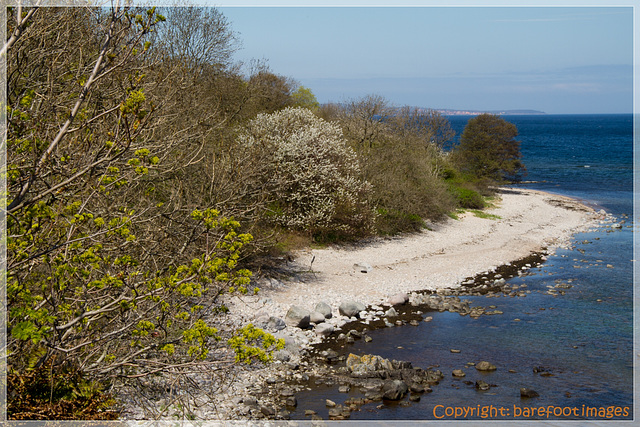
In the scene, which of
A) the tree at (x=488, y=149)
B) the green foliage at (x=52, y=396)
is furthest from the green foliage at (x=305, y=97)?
the green foliage at (x=52, y=396)

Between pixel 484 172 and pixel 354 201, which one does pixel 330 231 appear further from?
pixel 484 172

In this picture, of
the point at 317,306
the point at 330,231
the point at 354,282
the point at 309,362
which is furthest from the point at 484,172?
the point at 309,362

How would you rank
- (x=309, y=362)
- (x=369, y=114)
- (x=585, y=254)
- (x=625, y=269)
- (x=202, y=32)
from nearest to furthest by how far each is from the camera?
(x=309, y=362), (x=625, y=269), (x=585, y=254), (x=202, y=32), (x=369, y=114)

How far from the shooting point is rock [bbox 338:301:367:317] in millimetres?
15086

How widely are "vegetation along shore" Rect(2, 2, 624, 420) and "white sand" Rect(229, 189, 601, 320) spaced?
11 centimetres

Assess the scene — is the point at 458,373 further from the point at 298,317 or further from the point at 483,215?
the point at 483,215

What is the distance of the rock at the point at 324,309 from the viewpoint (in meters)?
14.8

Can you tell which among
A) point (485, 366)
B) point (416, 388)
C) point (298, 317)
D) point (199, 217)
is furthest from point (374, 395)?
point (199, 217)

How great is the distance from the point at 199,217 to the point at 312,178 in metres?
15.5

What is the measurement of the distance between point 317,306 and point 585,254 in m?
14.8

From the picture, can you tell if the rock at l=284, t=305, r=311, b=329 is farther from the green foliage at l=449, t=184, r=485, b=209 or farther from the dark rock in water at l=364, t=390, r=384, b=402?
the green foliage at l=449, t=184, r=485, b=209

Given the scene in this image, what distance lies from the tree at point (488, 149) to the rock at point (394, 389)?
30932 millimetres

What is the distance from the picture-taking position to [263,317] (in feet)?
45.2

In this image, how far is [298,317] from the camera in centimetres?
1397
